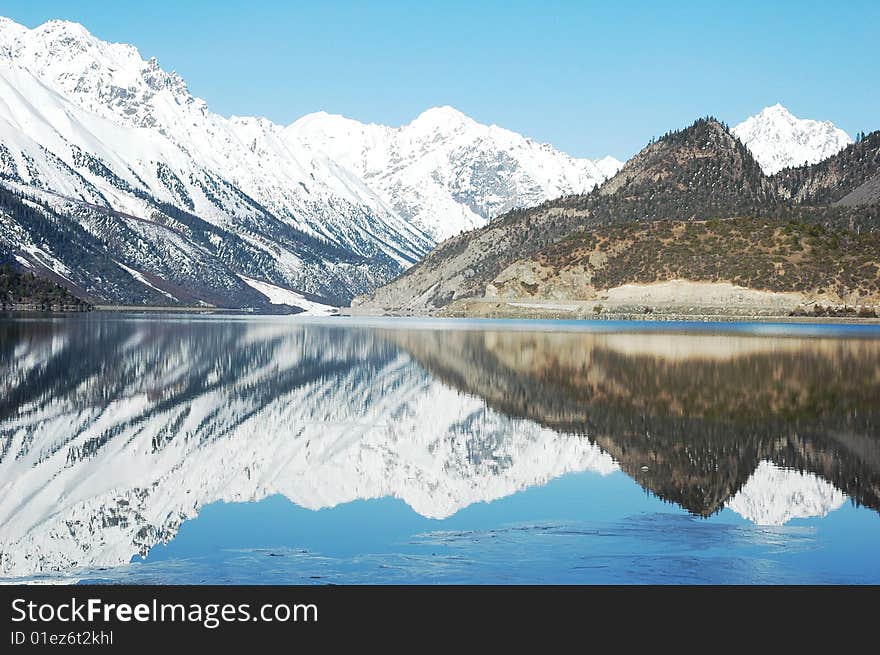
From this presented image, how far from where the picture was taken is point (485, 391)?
56812mm

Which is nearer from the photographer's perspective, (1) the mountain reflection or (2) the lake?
(2) the lake

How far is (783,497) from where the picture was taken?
27938 millimetres

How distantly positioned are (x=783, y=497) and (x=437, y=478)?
8791 mm

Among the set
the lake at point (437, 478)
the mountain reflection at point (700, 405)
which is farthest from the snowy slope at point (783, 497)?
the mountain reflection at point (700, 405)

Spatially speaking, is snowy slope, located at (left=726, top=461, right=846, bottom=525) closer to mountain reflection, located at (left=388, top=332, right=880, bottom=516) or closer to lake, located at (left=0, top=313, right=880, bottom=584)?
lake, located at (left=0, top=313, right=880, bottom=584)

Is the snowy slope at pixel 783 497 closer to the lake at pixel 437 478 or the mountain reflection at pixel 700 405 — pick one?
the lake at pixel 437 478

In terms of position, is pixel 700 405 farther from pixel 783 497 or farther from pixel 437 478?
pixel 783 497

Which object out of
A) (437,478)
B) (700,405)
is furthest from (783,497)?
(700,405)

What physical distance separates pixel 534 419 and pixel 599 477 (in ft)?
41.8

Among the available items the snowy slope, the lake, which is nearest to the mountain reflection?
the lake

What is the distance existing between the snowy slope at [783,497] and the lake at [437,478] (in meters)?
0.09

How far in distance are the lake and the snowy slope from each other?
0.30 feet

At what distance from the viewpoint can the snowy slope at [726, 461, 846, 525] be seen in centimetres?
2609
